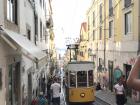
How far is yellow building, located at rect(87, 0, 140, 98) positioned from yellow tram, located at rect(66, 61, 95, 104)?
292 centimetres

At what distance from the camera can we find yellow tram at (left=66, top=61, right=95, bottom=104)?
22359 millimetres

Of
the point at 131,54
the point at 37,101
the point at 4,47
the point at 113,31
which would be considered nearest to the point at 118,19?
the point at 113,31

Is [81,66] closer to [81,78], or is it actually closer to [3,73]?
[81,78]

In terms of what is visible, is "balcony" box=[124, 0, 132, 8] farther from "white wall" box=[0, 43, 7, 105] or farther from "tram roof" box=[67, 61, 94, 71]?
"white wall" box=[0, 43, 7, 105]

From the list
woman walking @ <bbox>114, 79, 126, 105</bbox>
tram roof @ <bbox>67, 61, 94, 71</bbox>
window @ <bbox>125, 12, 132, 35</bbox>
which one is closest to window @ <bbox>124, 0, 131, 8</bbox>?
window @ <bbox>125, 12, 132, 35</bbox>

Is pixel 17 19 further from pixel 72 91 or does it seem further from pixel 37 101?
pixel 72 91

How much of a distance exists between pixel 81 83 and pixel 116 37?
9025 millimetres

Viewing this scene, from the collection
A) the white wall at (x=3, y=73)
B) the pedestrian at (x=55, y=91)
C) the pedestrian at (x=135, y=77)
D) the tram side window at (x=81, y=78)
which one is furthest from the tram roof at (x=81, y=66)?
the pedestrian at (x=135, y=77)

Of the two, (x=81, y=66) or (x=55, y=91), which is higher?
(x=81, y=66)

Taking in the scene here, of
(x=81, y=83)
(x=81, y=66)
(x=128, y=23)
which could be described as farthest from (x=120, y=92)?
(x=128, y=23)

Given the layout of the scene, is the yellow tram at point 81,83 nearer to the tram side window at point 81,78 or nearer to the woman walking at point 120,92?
the tram side window at point 81,78

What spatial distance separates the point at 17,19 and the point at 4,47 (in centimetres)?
395

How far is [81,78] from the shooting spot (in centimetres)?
2245

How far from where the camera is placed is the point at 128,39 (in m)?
26.3
